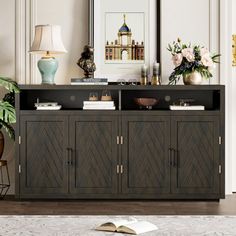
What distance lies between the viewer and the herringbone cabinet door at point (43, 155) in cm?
488

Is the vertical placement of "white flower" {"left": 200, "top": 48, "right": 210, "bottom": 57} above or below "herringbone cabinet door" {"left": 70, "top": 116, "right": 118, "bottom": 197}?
above

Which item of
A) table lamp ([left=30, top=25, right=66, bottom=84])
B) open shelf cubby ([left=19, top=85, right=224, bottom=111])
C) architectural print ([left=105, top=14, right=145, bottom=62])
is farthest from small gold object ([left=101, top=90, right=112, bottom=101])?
table lamp ([left=30, top=25, right=66, bottom=84])

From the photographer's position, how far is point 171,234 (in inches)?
90.7

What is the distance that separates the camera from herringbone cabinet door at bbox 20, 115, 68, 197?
4883 millimetres

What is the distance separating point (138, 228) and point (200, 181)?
2641mm

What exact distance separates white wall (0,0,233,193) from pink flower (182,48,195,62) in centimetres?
32

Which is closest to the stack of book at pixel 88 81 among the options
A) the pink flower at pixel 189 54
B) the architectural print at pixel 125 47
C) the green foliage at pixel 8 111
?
the architectural print at pixel 125 47

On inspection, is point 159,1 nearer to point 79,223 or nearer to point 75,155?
point 75,155

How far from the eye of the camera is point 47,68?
16.4 feet

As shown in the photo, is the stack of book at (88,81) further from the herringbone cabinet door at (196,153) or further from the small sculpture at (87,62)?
the herringbone cabinet door at (196,153)

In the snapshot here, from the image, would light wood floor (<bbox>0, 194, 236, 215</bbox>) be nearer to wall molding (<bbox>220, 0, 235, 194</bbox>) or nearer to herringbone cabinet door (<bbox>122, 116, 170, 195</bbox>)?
herringbone cabinet door (<bbox>122, 116, 170, 195</bbox>)

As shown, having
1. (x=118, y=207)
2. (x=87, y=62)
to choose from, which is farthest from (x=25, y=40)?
(x=118, y=207)

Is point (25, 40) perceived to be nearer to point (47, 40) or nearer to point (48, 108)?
point (47, 40)

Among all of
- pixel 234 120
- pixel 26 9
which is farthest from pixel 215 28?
pixel 26 9
